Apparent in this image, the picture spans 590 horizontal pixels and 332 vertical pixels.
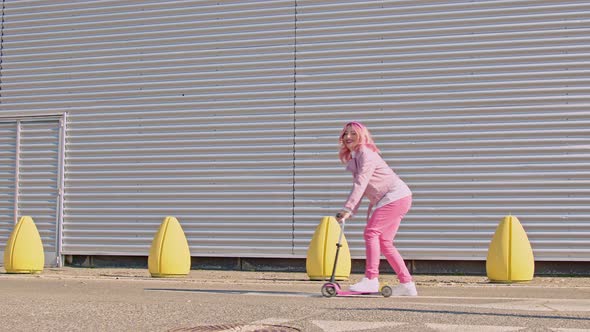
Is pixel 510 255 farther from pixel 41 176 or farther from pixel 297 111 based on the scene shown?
pixel 41 176

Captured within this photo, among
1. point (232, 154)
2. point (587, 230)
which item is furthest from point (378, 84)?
point (587, 230)

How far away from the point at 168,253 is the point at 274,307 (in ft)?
16.2

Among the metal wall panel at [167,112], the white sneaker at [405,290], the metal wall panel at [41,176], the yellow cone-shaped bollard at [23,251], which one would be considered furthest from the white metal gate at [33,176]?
the white sneaker at [405,290]

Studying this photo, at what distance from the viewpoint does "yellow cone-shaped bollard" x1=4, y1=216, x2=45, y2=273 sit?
1205cm

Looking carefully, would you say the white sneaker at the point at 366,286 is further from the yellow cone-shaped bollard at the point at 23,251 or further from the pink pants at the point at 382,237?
the yellow cone-shaped bollard at the point at 23,251

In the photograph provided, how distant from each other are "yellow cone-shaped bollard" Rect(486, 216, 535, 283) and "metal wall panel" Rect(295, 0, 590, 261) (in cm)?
189

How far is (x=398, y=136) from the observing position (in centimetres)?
1281

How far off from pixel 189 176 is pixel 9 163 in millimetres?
3461

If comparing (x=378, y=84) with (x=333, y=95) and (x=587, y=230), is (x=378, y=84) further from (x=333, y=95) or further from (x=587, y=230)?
(x=587, y=230)

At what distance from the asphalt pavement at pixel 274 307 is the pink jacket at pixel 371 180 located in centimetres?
96

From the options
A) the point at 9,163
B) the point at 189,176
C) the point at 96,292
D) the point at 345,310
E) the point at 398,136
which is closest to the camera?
the point at 345,310

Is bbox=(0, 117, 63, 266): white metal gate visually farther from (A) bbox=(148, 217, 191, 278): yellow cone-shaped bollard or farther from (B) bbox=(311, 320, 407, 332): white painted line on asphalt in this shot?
(B) bbox=(311, 320, 407, 332): white painted line on asphalt

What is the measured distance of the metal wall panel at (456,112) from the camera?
1213cm

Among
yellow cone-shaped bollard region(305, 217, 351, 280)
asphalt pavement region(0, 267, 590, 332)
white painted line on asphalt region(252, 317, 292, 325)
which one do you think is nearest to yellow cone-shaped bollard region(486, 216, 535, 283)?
asphalt pavement region(0, 267, 590, 332)
